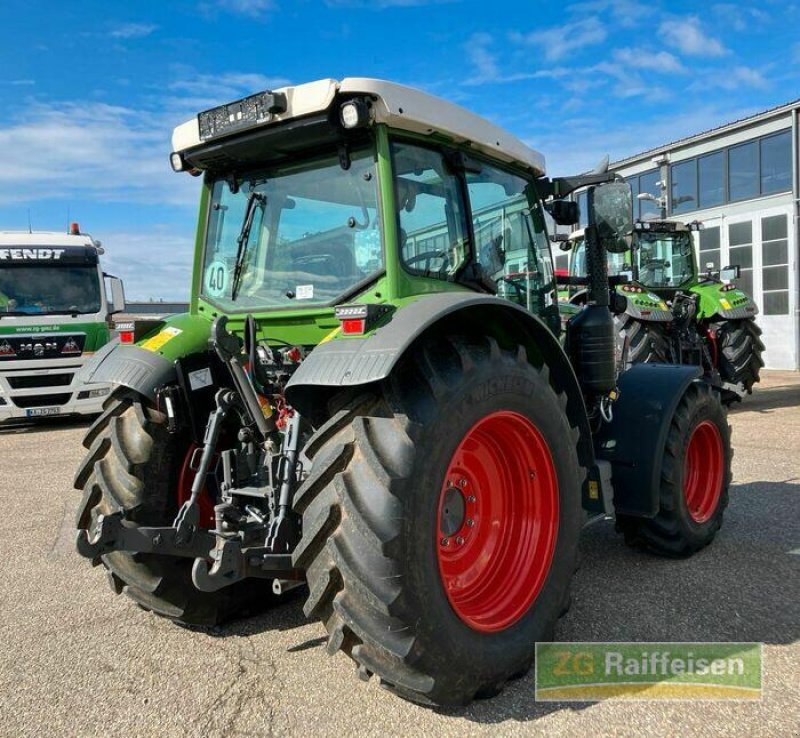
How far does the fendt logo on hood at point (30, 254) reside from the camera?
1031 centimetres

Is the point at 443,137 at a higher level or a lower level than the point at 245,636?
higher

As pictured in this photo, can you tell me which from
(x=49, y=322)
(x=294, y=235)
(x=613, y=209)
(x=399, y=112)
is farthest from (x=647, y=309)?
(x=49, y=322)

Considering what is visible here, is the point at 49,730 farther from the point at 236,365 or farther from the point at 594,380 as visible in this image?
the point at 594,380

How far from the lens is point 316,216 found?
3.14 metres

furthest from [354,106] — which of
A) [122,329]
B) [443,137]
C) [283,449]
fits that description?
[122,329]

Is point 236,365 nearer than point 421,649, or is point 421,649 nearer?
point 421,649

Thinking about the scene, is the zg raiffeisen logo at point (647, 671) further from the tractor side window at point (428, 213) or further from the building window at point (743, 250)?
the building window at point (743, 250)

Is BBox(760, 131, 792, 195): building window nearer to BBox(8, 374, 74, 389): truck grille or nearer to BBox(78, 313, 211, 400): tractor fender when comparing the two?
BBox(8, 374, 74, 389): truck grille

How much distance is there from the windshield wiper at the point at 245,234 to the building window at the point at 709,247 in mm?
16096

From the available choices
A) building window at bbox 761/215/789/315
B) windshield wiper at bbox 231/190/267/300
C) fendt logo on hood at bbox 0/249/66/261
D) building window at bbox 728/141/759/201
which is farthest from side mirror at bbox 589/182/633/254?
building window at bbox 728/141/759/201

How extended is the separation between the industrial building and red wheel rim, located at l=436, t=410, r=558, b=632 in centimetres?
1296

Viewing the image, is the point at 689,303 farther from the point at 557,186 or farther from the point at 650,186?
the point at 650,186

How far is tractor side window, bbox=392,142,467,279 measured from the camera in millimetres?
2910

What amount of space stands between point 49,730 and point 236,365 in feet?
4.79
